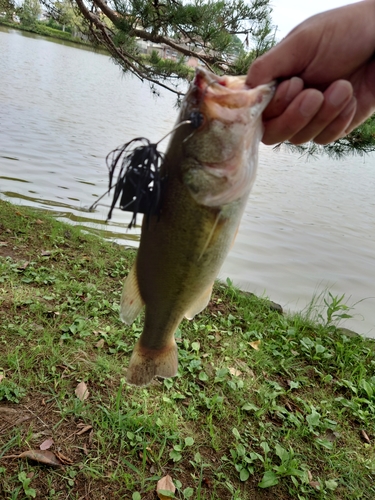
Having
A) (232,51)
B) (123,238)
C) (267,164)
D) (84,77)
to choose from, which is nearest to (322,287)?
(123,238)

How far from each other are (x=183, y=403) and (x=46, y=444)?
1.07m

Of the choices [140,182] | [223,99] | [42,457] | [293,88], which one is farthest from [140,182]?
[42,457]

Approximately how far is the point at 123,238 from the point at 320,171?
9536mm

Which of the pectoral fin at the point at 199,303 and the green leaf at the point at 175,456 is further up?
the pectoral fin at the point at 199,303

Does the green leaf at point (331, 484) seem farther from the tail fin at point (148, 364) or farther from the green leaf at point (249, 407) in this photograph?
the tail fin at point (148, 364)

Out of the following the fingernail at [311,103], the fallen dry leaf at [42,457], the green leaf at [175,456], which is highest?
the fingernail at [311,103]

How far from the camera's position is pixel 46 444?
2818mm

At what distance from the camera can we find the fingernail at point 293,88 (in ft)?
5.61

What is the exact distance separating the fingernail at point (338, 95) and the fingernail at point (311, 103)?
4 cm

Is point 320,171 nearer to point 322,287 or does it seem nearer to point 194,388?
point 322,287

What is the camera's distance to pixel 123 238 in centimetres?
738

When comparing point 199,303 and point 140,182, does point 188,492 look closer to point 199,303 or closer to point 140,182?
point 199,303

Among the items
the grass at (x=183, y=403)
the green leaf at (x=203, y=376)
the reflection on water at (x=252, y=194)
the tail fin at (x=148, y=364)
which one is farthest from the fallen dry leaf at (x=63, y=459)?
the reflection on water at (x=252, y=194)

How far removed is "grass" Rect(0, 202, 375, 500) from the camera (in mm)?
2814
